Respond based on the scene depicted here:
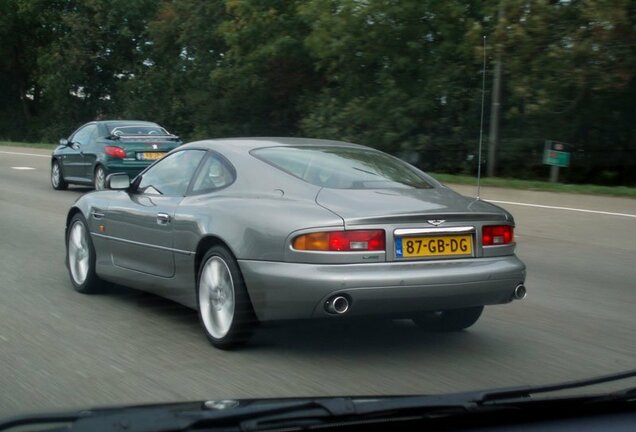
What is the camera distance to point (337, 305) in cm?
532

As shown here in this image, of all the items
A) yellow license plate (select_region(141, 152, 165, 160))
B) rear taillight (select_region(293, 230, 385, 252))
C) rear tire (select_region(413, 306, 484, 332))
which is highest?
rear taillight (select_region(293, 230, 385, 252))

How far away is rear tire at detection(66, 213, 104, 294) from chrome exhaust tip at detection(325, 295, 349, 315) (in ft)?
9.98

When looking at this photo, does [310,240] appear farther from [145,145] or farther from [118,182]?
[145,145]

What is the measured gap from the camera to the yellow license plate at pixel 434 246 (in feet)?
18.1

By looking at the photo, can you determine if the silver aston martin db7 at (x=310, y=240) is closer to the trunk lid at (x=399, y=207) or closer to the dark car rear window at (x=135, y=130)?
the trunk lid at (x=399, y=207)

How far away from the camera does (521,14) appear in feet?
75.9

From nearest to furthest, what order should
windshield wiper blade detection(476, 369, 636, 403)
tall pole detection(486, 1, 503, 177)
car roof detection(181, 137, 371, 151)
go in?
1. windshield wiper blade detection(476, 369, 636, 403)
2. car roof detection(181, 137, 371, 151)
3. tall pole detection(486, 1, 503, 177)

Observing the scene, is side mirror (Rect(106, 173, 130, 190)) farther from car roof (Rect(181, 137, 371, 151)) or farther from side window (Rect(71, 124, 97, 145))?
side window (Rect(71, 124, 97, 145))

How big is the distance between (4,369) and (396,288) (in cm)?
232

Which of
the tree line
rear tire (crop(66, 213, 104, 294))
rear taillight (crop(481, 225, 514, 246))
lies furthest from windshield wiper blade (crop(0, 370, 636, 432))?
the tree line

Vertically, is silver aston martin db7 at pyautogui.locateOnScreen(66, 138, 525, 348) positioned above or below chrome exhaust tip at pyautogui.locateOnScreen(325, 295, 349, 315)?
above

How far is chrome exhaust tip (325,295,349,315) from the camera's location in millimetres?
5312

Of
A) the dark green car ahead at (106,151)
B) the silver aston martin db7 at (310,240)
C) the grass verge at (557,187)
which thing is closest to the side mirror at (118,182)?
the silver aston martin db7 at (310,240)

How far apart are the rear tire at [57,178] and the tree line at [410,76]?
8.40 meters
